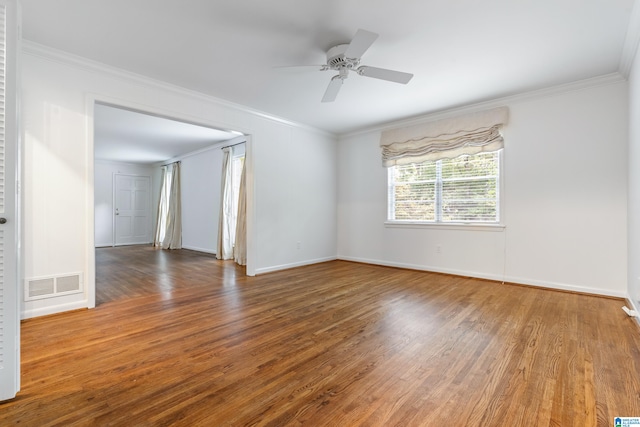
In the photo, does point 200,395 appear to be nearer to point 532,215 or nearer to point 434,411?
point 434,411

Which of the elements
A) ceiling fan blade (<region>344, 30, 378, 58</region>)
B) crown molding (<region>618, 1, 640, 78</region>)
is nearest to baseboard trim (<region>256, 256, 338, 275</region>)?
ceiling fan blade (<region>344, 30, 378, 58</region>)

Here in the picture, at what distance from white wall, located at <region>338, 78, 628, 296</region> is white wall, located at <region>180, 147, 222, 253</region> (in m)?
5.11

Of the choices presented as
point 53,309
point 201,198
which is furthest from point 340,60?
point 201,198

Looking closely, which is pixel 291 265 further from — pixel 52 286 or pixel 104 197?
pixel 104 197

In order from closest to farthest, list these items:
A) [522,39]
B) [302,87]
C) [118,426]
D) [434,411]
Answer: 1. [118,426]
2. [434,411]
3. [522,39]
4. [302,87]

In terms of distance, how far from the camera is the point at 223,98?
412 centimetres

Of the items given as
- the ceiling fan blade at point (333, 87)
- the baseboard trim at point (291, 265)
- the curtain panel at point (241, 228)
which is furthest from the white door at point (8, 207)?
the curtain panel at point (241, 228)

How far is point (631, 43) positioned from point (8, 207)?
493 cm

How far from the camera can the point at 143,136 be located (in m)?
6.11

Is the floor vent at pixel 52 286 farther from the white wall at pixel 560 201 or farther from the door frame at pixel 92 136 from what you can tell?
the white wall at pixel 560 201

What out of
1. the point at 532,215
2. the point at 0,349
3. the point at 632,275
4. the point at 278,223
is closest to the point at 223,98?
the point at 278,223

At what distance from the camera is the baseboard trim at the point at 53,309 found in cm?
275

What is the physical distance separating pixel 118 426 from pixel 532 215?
4.70m

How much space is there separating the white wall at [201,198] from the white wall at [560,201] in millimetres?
5106
